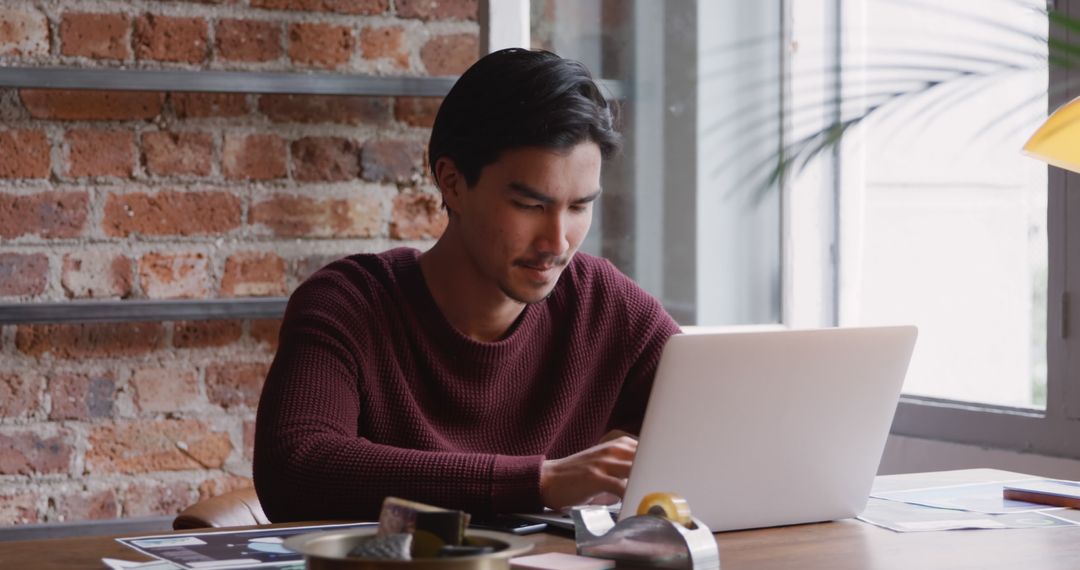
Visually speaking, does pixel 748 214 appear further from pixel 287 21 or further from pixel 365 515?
pixel 365 515

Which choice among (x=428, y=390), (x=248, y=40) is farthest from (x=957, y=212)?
(x=248, y=40)

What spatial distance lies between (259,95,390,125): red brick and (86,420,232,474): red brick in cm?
55

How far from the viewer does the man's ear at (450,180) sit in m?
1.85

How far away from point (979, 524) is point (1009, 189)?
1.13 meters

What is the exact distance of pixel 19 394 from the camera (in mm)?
2186

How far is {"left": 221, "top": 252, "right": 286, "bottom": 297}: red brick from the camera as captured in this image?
7.54 ft

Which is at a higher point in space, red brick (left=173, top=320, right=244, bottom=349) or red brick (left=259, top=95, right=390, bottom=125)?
red brick (left=259, top=95, right=390, bottom=125)

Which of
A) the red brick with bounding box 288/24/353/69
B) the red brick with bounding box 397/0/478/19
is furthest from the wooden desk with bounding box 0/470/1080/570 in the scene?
the red brick with bounding box 397/0/478/19

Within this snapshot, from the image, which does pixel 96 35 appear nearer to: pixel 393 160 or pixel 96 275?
pixel 96 275

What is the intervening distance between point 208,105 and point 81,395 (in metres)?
0.53

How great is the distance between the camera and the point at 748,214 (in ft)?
9.52

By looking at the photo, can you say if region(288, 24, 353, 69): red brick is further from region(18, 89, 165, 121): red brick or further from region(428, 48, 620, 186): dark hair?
region(428, 48, 620, 186): dark hair

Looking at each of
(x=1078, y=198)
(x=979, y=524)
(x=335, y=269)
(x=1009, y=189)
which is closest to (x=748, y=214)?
(x=1009, y=189)

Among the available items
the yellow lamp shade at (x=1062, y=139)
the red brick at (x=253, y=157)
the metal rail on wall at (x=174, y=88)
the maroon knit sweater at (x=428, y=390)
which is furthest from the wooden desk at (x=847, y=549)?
the red brick at (x=253, y=157)
